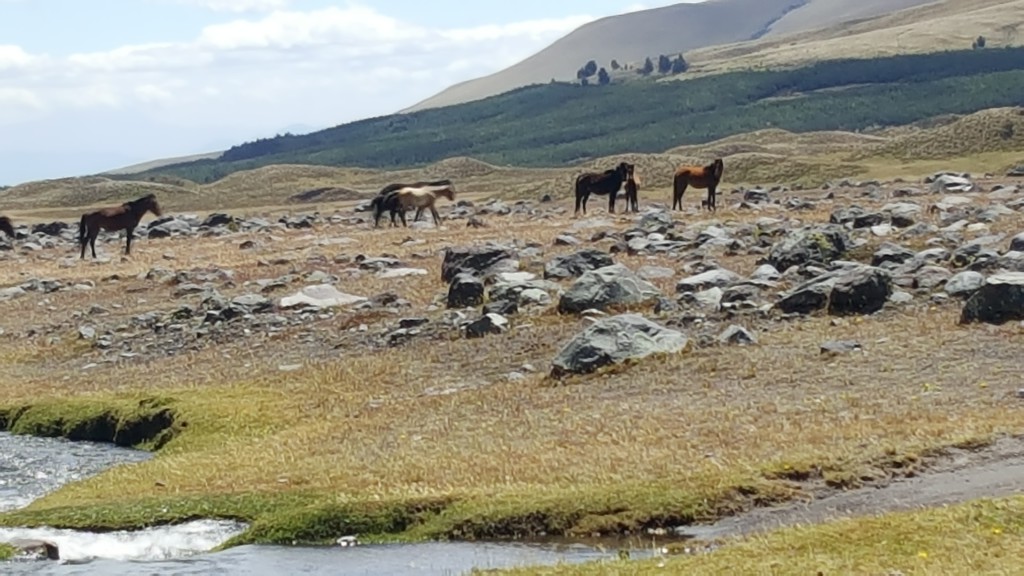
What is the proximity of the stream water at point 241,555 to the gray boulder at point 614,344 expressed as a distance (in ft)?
27.5

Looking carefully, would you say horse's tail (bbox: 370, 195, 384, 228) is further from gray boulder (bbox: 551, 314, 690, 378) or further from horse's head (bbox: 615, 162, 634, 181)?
gray boulder (bbox: 551, 314, 690, 378)

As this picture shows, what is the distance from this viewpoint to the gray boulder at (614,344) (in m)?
24.2

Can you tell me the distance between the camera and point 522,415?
21.6m

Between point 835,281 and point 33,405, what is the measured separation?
15.9 meters

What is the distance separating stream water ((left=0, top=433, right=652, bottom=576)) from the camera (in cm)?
1484

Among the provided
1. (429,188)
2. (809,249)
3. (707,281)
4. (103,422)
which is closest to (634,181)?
(429,188)

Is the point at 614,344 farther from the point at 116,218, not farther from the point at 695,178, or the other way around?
the point at 695,178

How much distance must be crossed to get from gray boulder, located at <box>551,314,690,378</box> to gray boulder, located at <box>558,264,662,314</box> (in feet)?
12.2

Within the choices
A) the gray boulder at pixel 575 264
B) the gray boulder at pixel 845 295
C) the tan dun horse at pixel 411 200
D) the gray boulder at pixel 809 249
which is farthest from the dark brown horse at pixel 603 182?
the gray boulder at pixel 845 295

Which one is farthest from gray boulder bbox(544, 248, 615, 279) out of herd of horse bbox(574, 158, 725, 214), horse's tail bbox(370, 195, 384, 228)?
horse's tail bbox(370, 195, 384, 228)

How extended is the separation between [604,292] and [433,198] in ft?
115

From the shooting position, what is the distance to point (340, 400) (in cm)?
2486

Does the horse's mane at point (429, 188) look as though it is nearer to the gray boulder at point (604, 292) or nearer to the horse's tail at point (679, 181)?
the horse's tail at point (679, 181)

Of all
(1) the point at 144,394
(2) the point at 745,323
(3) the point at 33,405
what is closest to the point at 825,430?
(2) the point at 745,323
